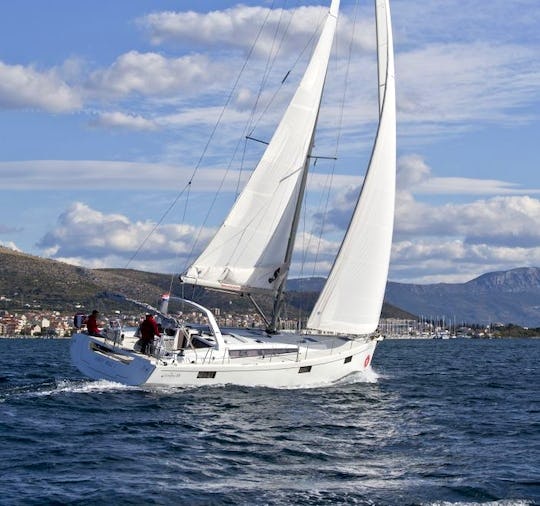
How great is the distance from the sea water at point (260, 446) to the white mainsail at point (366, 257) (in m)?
2.85

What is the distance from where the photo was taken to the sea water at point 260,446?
717 inches

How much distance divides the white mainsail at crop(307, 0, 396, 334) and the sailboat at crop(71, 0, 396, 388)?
0.04 m

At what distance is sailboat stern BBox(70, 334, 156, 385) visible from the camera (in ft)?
101

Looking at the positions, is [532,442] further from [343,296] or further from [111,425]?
[343,296]

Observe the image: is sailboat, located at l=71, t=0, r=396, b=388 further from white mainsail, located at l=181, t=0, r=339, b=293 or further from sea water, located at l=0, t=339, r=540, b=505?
sea water, located at l=0, t=339, r=540, b=505

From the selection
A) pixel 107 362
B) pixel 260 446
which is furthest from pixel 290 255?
pixel 260 446

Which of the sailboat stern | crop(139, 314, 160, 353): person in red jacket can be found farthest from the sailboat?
crop(139, 314, 160, 353): person in red jacket

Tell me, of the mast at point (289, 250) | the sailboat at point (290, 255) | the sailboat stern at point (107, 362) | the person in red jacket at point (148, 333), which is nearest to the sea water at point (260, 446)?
the sailboat stern at point (107, 362)

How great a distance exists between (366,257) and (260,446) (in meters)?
15.0

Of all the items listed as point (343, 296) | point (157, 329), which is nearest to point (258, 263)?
point (343, 296)

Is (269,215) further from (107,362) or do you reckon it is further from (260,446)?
(260,446)

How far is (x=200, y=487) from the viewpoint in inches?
728

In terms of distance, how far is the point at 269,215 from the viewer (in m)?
37.9

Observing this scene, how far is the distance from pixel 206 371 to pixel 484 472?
13.3m
